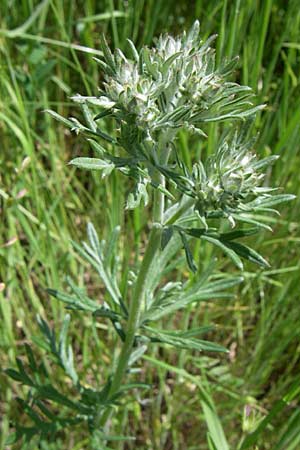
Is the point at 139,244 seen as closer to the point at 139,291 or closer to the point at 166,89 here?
the point at 139,291

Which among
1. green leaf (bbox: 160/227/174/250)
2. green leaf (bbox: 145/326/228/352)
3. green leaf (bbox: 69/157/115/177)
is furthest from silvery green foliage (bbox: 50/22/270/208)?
green leaf (bbox: 145/326/228/352)

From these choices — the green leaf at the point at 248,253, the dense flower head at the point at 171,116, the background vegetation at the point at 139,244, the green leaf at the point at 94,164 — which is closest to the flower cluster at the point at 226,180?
the dense flower head at the point at 171,116

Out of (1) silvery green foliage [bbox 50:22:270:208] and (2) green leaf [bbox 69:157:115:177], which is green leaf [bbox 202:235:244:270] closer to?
(1) silvery green foliage [bbox 50:22:270:208]

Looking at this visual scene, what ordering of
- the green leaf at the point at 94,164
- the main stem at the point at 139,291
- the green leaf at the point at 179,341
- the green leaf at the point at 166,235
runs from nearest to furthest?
1. the green leaf at the point at 94,164
2. the green leaf at the point at 166,235
3. the main stem at the point at 139,291
4. the green leaf at the point at 179,341

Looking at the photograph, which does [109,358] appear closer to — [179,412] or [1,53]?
[179,412]

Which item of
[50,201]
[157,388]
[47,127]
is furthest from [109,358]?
[47,127]

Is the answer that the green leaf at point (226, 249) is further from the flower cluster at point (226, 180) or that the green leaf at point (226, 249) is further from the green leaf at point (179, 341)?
the green leaf at point (179, 341)

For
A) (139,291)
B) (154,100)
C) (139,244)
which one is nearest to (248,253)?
(139,291)

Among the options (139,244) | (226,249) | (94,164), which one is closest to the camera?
(94,164)
